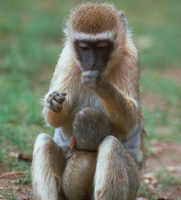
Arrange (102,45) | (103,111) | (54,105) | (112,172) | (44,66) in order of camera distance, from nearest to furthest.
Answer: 1. (112,172)
2. (54,105)
3. (102,45)
4. (103,111)
5. (44,66)

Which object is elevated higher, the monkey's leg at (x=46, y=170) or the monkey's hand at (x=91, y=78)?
the monkey's hand at (x=91, y=78)

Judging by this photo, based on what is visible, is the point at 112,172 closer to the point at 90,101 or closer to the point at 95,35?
the point at 90,101

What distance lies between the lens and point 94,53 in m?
5.80

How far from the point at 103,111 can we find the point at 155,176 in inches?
113

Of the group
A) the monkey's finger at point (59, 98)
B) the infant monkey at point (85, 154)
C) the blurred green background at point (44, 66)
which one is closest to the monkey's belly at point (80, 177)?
the infant monkey at point (85, 154)

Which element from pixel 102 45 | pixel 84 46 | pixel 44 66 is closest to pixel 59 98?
pixel 84 46

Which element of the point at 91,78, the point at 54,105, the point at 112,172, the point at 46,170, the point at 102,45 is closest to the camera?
the point at 91,78

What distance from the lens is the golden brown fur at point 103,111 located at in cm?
554

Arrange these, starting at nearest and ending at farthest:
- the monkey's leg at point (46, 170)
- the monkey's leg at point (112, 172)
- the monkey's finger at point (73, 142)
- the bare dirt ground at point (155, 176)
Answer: the monkey's leg at point (112, 172) → the monkey's leg at point (46, 170) → the monkey's finger at point (73, 142) → the bare dirt ground at point (155, 176)

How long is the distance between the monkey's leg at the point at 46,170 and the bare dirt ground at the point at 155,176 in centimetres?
73

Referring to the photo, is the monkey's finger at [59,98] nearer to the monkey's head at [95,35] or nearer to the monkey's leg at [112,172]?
the monkey's head at [95,35]

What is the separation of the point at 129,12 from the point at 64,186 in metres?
16.4

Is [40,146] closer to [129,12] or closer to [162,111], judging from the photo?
[162,111]

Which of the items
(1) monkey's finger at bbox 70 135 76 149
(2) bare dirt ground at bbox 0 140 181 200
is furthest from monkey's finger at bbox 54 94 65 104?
(2) bare dirt ground at bbox 0 140 181 200
